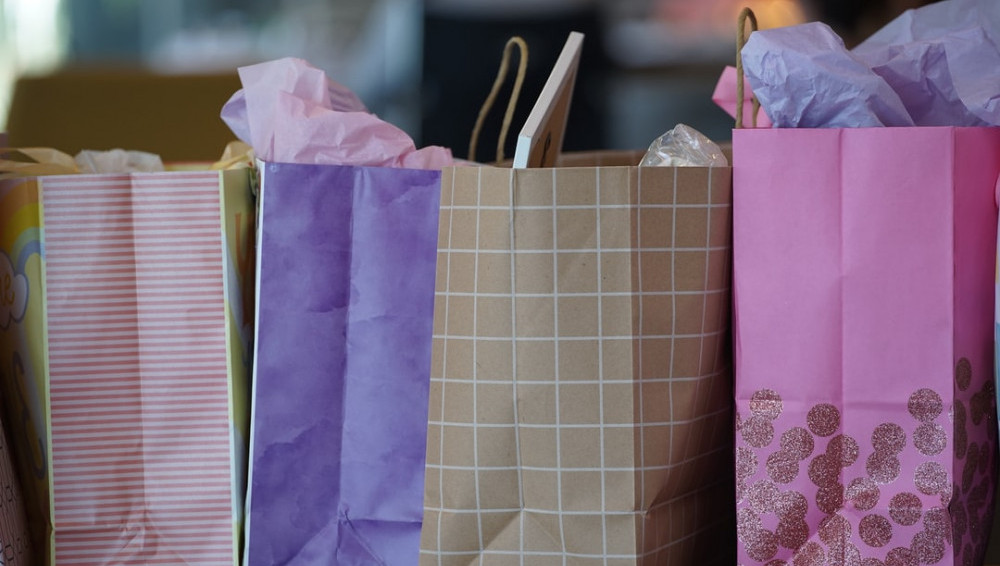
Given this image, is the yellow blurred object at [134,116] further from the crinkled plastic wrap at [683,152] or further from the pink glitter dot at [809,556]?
the pink glitter dot at [809,556]

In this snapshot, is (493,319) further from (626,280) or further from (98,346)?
(98,346)

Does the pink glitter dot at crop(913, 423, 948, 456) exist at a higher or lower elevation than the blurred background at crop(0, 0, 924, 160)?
lower

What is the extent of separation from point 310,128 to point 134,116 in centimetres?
102

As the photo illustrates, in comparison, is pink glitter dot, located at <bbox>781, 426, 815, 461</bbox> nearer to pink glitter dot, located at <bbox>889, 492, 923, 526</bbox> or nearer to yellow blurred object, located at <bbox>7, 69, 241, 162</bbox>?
pink glitter dot, located at <bbox>889, 492, 923, 526</bbox>

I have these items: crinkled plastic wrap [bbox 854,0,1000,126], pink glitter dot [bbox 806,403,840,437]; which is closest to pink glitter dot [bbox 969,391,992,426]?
pink glitter dot [bbox 806,403,840,437]

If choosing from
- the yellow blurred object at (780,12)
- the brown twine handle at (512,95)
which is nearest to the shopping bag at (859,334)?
the brown twine handle at (512,95)

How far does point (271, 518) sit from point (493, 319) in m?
0.27

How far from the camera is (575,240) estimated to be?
719 millimetres

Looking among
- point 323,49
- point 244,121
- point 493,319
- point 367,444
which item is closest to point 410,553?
point 367,444

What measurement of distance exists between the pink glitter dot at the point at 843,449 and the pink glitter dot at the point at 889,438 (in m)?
0.02

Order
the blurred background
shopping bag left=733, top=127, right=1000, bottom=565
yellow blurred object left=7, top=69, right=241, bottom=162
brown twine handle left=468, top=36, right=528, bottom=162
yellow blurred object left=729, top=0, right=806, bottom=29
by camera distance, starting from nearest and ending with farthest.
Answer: shopping bag left=733, top=127, right=1000, bottom=565 → brown twine handle left=468, top=36, right=528, bottom=162 → yellow blurred object left=7, top=69, right=241, bottom=162 → the blurred background → yellow blurred object left=729, top=0, right=806, bottom=29

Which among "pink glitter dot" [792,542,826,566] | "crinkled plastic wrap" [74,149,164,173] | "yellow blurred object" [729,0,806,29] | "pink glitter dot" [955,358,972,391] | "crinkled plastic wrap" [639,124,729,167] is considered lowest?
"pink glitter dot" [792,542,826,566]

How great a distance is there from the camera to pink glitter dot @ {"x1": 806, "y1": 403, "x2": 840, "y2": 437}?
72 centimetres

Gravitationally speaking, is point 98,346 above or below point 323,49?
below
